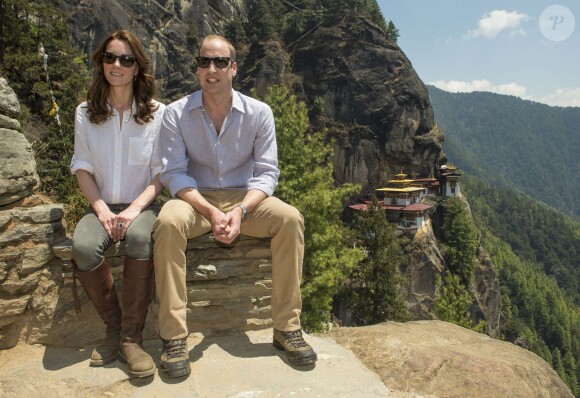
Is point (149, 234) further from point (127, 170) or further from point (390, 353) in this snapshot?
point (390, 353)

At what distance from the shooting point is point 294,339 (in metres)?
3.45

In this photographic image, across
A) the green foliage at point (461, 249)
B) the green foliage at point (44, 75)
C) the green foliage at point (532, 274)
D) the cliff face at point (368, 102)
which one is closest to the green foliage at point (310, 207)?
the green foliage at point (44, 75)

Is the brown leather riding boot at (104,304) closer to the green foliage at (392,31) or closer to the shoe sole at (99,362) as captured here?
the shoe sole at (99,362)

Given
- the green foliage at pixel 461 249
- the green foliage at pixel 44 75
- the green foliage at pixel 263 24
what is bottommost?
the green foliage at pixel 461 249

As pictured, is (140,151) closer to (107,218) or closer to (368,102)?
(107,218)

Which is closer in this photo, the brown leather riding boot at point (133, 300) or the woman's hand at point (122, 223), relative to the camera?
the brown leather riding boot at point (133, 300)

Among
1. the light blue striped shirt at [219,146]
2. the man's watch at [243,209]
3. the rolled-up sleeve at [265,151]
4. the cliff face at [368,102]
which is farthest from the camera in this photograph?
the cliff face at [368,102]

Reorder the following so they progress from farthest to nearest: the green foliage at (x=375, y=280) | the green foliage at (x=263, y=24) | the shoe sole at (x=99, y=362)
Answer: the green foliage at (x=263, y=24)
the green foliage at (x=375, y=280)
the shoe sole at (x=99, y=362)

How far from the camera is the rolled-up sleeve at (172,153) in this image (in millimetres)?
3619

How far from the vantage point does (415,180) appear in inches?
2062

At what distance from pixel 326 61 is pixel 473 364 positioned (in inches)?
2125

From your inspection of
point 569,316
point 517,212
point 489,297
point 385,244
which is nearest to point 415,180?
point 489,297

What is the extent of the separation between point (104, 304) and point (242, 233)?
1.34 metres

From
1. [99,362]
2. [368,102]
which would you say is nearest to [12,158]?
[99,362]
